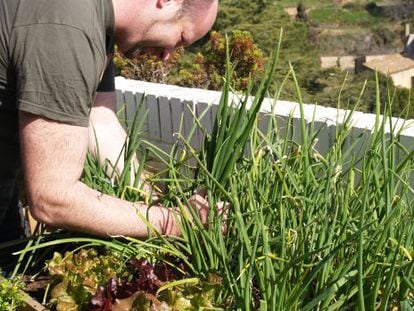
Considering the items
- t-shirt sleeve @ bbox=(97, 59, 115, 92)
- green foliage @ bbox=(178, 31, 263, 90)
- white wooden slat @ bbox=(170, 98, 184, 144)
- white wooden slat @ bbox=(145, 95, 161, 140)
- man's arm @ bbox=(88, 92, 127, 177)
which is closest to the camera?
man's arm @ bbox=(88, 92, 127, 177)

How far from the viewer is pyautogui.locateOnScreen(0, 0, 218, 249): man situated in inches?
56.4

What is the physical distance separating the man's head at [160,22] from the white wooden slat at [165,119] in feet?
5.39

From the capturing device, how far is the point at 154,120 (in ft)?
11.6

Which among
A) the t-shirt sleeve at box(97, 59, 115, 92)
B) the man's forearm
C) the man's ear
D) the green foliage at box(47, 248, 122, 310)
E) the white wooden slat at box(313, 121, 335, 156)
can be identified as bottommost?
the green foliage at box(47, 248, 122, 310)

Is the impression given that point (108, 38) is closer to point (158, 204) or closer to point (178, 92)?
point (158, 204)

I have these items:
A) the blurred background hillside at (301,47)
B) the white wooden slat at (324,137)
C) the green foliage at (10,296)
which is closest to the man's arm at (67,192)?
the green foliage at (10,296)

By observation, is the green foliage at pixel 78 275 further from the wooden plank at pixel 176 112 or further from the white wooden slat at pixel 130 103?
the white wooden slat at pixel 130 103

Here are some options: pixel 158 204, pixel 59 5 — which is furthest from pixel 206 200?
pixel 59 5

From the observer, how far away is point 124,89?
3.82 metres

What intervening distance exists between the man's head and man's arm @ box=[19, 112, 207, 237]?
315 millimetres

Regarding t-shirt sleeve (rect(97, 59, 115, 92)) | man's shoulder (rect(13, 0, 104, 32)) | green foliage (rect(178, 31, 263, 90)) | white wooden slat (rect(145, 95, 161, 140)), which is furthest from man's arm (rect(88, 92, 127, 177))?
green foliage (rect(178, 31, 263, 90))

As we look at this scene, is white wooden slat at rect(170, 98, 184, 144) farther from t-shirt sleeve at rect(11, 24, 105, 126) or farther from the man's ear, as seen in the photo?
t-shirt sleeve at rect(11, 24, 105, 126)

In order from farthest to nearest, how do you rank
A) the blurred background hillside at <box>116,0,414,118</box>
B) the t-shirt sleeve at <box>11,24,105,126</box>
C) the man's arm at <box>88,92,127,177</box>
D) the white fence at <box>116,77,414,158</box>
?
→ the blurred background hillside at <box>116,0,414,118</box> → the white fence at <box>116,77,414,158</box> → the man's arm at <box>88,92,127,177</box> → the t-shirt sleeve at <box>11,24,105,126</box>

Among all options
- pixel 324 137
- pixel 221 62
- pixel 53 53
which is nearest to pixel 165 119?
pixel 324 137
